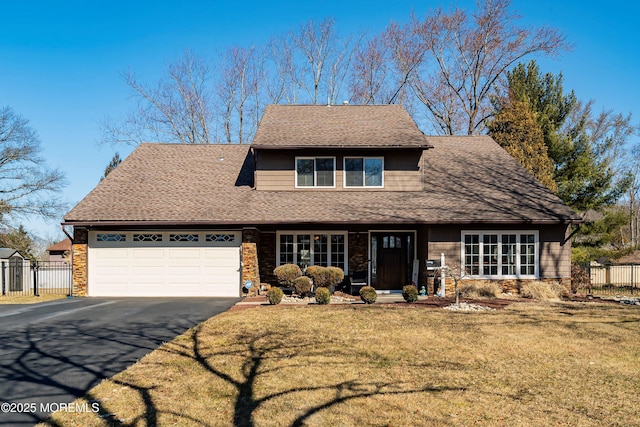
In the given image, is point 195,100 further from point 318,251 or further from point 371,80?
point 318,251

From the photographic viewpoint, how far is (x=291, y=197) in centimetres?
1658

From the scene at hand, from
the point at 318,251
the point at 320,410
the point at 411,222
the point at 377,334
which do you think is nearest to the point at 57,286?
the point at 318,251

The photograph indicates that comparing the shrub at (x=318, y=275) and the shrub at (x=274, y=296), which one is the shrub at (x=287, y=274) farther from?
the shrub at (x=274, y=296)

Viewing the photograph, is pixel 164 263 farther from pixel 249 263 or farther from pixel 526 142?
pixel 526 142

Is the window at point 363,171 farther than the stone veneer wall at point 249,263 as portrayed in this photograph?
Yes

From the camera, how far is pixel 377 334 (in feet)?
29.3

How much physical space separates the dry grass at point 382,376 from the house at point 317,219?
5.18 m

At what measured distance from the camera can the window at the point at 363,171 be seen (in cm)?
1720

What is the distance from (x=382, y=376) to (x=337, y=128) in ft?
43.4

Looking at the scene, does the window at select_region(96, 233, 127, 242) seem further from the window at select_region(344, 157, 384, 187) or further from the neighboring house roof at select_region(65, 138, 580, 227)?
the window at select_region(344, 157, 384, 187)

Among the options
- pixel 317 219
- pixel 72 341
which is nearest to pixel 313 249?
pixel 317 219

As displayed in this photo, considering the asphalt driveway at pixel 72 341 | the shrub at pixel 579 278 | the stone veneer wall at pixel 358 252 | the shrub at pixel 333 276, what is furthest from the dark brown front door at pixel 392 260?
the shrub at pixel 579 278

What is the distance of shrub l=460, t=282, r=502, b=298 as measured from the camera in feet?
49.0

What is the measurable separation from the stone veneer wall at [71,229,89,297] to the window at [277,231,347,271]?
6391 millimetres
